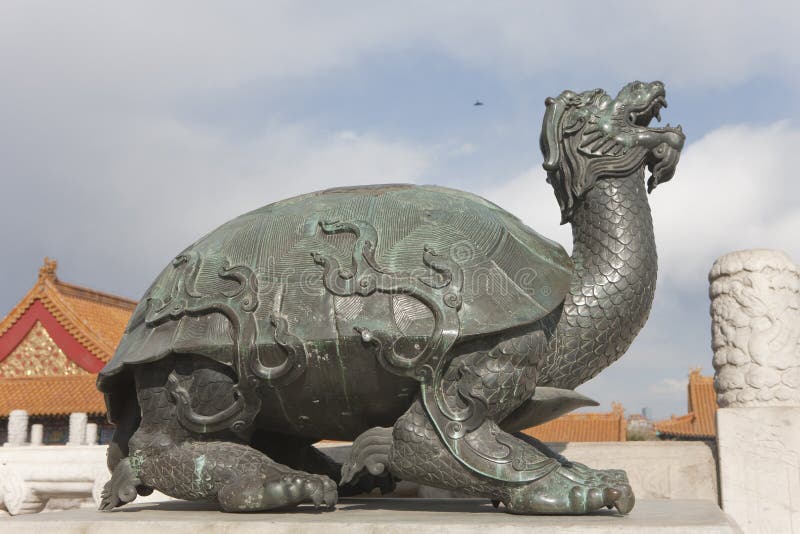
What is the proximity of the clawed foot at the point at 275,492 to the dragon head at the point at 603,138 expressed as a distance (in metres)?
1.81

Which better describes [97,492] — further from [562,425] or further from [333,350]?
[562,425]

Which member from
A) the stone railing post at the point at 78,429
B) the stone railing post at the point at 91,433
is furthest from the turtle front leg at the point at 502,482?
the stone railing post at the point at 91,433

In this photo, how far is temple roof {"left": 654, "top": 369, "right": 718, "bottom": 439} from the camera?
77.5 ft

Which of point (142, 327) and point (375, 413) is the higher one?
point (142, 327)

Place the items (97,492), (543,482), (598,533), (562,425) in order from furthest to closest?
(562,425) → (97,492) → (543,482) → (598,533)

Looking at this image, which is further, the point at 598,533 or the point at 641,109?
the point at 641,109

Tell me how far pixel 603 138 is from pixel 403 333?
57.0 inches

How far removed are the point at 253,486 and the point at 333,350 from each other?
66 centimetres

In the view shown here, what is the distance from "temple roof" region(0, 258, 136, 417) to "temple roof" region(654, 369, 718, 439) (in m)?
16.3

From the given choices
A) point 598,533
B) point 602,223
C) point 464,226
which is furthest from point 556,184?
point 598,533

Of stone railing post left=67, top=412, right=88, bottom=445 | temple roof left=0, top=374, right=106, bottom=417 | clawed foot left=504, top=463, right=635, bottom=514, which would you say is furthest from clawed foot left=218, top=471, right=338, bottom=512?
temple roof left=0, top=374, right=106, bottom=417

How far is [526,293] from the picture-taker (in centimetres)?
345

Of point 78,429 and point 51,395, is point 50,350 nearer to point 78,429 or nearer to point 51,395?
point 51,395

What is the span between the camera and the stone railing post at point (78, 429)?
47.6 feet
